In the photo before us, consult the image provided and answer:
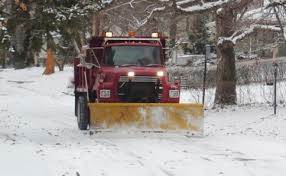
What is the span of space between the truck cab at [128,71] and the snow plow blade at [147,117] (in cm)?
72

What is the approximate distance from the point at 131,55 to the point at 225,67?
697cm

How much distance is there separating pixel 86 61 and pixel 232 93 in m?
6.55

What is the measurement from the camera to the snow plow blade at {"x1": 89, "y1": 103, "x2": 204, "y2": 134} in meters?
13.8

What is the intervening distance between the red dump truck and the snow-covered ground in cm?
Result: 39

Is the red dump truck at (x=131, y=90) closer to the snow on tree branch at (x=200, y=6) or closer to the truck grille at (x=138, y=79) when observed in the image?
the truck grille at (x=138, y=79)

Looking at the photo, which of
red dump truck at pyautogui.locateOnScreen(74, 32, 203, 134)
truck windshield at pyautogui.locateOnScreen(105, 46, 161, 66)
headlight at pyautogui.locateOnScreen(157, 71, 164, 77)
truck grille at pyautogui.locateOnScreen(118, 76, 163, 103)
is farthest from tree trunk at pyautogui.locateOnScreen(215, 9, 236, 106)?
truck grille at pyautogui.locateOnScreen(118, 76, 163, 103)

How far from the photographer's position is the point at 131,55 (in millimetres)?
15195

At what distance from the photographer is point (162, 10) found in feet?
Result: 65.4

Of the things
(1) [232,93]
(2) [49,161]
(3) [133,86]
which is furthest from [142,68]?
(1) [232,93]

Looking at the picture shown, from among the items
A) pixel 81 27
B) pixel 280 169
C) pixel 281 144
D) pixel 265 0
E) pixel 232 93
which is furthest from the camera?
pixel 232 93

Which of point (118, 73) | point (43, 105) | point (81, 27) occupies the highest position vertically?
point (81, 27)

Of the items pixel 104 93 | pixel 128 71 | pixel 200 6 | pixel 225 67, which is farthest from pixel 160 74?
pixel 225 67

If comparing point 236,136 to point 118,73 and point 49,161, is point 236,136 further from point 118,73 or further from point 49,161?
A: point 49,161

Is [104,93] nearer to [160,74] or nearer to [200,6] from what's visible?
[160,74]
